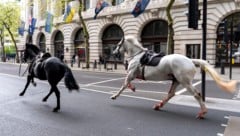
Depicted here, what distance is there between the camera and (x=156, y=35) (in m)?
36.2

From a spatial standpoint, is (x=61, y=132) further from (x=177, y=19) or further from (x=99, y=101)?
(x=177, y=19)

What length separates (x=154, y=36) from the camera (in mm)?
36469

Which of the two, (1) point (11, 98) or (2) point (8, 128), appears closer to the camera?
(2) point (8, 128)

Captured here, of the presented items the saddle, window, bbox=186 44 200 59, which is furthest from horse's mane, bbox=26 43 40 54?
window, bbox=186 44 200 59

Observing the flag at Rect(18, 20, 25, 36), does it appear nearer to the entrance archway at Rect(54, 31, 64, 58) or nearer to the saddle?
the entrance archway at Rect(54, 31, 64, 58)

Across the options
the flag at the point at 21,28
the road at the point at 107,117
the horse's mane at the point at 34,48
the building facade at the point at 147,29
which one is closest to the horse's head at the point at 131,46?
the road at the point at 107,117

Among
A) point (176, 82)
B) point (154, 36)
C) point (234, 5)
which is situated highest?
→ point (234, 5)

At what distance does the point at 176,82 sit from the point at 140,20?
92.2 ft

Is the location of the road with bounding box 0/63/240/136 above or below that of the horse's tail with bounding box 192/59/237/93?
below

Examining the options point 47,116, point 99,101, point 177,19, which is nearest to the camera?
point 47,116

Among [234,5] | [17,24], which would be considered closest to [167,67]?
[234,5]

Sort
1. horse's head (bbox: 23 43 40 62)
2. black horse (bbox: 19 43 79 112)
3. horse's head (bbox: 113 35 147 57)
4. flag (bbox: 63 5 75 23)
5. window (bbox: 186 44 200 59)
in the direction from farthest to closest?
flag (bbox: 63 5 75 23) < window (bbox: 186 44 200 59) < horse's head (bbox: 23 43 40 62) < horse's head (bbox: 113 35 147 57) < black horse (bbox: 19 43 79 112)

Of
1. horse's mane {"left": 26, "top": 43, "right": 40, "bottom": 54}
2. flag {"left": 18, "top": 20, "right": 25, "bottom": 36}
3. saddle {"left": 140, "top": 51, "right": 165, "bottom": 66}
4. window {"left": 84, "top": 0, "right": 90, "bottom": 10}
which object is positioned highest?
window {"left": 84, "top": 0, "right": 90, "bottom": 10}

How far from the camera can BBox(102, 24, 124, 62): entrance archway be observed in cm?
4055
